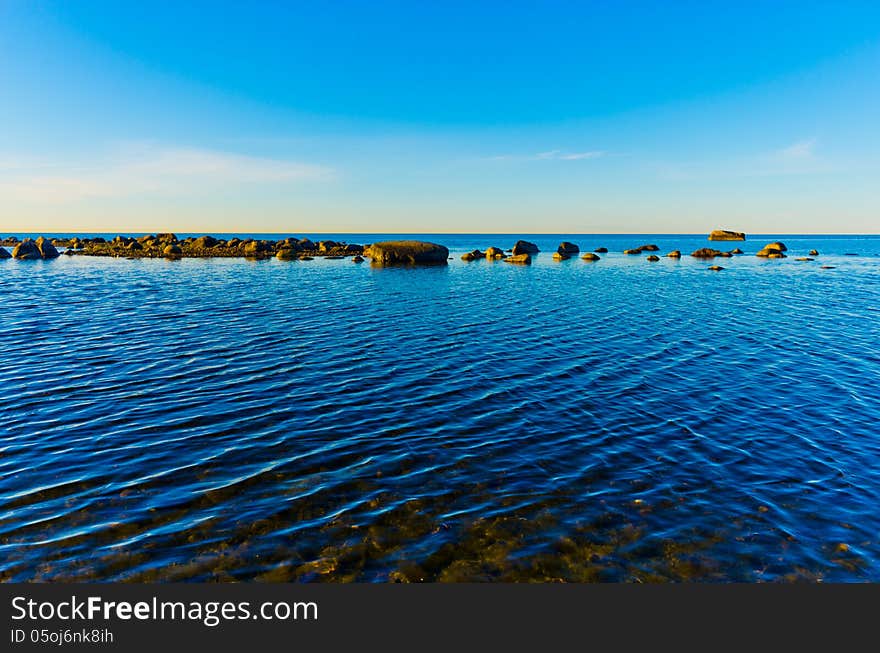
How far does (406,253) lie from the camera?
80250 millimetres

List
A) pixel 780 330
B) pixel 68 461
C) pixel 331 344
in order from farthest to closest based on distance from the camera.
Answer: pixel 780 330 < pixel 331 344 < pixel 68 461

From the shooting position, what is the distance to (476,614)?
5.82m

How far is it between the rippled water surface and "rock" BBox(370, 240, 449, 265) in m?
55.2

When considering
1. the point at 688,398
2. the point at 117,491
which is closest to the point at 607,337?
the point at 688,398

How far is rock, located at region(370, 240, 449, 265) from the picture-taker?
3073 inches

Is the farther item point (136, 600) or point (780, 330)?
point (780, 330)

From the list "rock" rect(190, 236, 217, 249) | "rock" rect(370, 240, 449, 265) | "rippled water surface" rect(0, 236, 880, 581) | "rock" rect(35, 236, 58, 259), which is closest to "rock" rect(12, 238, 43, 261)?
"rock" rect(35, 236, 58, 259)

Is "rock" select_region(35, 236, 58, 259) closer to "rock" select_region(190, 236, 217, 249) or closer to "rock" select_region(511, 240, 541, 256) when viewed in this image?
"rock" select_region(190, 236, 217, 249)

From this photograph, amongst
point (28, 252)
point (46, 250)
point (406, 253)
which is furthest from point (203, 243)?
point (406, 253)

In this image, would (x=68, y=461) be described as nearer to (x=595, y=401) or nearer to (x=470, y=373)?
(x=470, y=373)

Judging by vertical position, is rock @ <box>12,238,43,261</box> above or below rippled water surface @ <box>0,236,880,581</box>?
above

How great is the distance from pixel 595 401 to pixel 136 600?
12.1m

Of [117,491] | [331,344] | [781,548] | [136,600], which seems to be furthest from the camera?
[331,344]

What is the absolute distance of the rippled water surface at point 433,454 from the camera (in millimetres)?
6906
